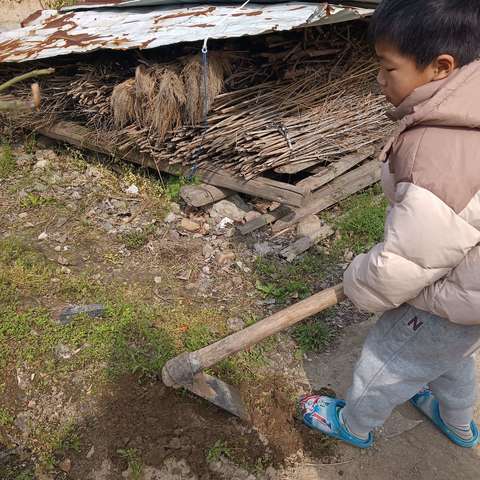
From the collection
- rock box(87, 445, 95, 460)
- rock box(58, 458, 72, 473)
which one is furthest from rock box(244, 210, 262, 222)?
rock box(58, 458, 72, 473)

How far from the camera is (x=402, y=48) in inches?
56.1

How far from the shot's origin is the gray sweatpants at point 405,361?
5.59ft

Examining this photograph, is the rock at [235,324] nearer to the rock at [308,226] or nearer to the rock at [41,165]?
the rock at [308,226]

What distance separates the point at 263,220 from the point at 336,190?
84cm

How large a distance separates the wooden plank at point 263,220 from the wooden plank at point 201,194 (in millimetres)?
419

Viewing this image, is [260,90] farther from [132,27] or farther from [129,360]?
[129,360]

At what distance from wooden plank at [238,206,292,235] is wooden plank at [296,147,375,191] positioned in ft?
0.96

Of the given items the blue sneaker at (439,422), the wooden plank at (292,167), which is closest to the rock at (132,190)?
the wooden plank at (292,167)

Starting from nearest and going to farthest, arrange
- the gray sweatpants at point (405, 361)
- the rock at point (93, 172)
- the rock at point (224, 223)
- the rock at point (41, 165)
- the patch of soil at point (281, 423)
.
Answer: the gray sweatpants at point (405, 361) < the patch of soil at point (281, 423) < the rock at point (224, 223) < the rock at point (93, 172) < the rock at point (41, 165)

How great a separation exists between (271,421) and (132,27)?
4130mm

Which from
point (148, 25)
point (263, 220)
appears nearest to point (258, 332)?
point (263, 220)

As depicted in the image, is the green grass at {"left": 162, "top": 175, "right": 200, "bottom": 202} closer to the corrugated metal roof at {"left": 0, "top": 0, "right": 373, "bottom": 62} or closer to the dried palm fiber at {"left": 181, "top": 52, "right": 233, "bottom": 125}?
the dried palm fiber at {"left": 181, "top": 52, "right": 233, "bottom": 125}

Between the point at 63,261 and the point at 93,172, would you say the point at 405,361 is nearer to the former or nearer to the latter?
the point at 63,261

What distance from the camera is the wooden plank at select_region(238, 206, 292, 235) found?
393 cm
